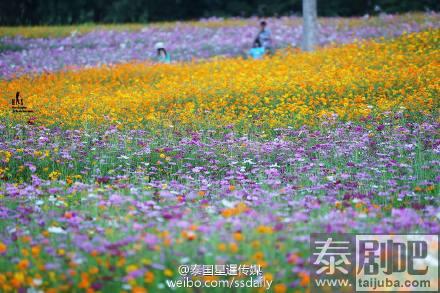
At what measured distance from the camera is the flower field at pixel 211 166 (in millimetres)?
4133

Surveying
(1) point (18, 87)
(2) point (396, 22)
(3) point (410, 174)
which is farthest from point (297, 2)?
(3) point (410, 174)

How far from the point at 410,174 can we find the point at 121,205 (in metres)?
3.38

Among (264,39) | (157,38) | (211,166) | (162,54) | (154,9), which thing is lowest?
(211,166)

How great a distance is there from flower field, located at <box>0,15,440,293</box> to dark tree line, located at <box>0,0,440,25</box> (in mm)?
21344

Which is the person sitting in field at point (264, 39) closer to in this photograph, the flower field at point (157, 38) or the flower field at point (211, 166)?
the flower field at point (157, 38)

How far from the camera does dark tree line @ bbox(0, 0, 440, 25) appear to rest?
36.6m

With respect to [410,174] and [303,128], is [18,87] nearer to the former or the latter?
[303,128]

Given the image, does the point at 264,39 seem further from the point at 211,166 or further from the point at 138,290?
the point at 138,290

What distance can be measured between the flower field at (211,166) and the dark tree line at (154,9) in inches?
840

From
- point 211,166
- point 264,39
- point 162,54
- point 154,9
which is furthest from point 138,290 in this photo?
point 154,9

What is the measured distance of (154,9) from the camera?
38.5 metres

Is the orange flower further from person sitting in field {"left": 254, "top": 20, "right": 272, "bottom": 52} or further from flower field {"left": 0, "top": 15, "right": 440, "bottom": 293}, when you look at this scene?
person sitting in field {"left": 254, "top": 20, "right": 272, "bottom": 52}

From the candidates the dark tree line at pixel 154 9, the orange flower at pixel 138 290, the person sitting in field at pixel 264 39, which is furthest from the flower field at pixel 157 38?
the orange flower at pixel 138 290

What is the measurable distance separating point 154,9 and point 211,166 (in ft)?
106
